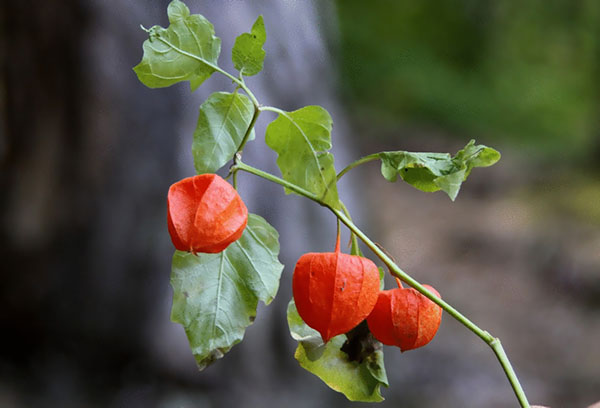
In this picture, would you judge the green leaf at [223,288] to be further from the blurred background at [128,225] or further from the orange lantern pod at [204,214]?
the blurred background at [128,225]

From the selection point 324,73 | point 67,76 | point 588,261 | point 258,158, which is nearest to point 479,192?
point 588,261

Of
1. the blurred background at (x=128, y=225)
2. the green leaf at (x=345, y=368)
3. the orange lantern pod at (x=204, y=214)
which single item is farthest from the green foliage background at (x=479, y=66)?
the orange lantern pod at (x=204, y=214)

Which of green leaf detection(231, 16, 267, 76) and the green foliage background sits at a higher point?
green leaf detection(231, 16, 267, 76)

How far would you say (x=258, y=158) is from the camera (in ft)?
5.66

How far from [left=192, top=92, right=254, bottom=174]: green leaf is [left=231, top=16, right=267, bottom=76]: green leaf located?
24 mm

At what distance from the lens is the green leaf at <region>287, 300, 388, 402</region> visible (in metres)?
0.48

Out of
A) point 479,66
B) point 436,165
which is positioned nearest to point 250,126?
point 436,165

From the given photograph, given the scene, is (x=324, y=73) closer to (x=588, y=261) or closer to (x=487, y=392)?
(x=487, y=392)

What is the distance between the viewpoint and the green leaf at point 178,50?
0.40m

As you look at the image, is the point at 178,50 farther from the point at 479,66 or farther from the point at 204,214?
the point at 479,66

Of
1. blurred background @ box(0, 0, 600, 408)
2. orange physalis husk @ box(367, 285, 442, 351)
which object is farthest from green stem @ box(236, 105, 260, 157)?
blurred background @ box(0, 0, 600, 408)

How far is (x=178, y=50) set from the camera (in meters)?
0.41

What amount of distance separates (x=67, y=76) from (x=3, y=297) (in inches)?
28.4

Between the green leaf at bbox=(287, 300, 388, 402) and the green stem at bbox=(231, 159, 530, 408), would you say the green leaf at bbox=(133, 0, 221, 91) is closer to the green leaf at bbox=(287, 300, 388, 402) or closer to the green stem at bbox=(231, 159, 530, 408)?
the green stem at bbox=(231, 159, 530, 408)
